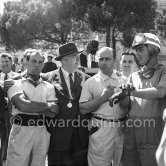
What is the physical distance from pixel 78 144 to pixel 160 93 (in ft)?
4.45

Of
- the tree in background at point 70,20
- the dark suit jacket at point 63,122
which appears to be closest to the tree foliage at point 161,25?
the tree in background at point 70,20

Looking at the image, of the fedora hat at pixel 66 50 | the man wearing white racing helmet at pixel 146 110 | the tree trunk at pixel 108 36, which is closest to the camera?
the man wearing white racing helmet at pixel 146 110

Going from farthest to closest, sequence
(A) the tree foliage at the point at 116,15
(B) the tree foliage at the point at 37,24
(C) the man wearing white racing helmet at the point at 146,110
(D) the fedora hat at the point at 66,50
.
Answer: (B) the tree foliage at the point at 37,24 → (A) the tree foliage at the point at 116,15 → (D) the fedora hat at the point at 66,50 → (C) the man wearing white racing helmet at the point at 146,110

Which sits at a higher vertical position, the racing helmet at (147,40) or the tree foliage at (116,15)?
the tree foliage at (116,15)

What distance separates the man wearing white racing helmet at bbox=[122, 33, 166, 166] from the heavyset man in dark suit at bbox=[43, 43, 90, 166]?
708mm

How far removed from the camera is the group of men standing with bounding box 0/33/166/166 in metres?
3.50

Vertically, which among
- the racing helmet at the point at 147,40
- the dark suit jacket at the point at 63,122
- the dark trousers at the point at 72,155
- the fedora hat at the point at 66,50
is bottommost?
the dark trousers at the point at 72,155

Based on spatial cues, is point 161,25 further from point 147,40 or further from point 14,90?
point 14,90

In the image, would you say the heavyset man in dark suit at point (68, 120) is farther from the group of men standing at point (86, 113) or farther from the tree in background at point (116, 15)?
the tree in background at point (116, 15)

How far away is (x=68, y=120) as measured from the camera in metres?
4.03

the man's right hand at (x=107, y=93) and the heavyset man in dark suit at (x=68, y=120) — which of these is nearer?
the man's right hand at (x=107, y=93)

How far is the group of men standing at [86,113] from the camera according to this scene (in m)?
3.50

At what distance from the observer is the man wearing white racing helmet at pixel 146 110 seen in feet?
11.3

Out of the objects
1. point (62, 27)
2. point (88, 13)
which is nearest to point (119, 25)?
point (88, 13)
